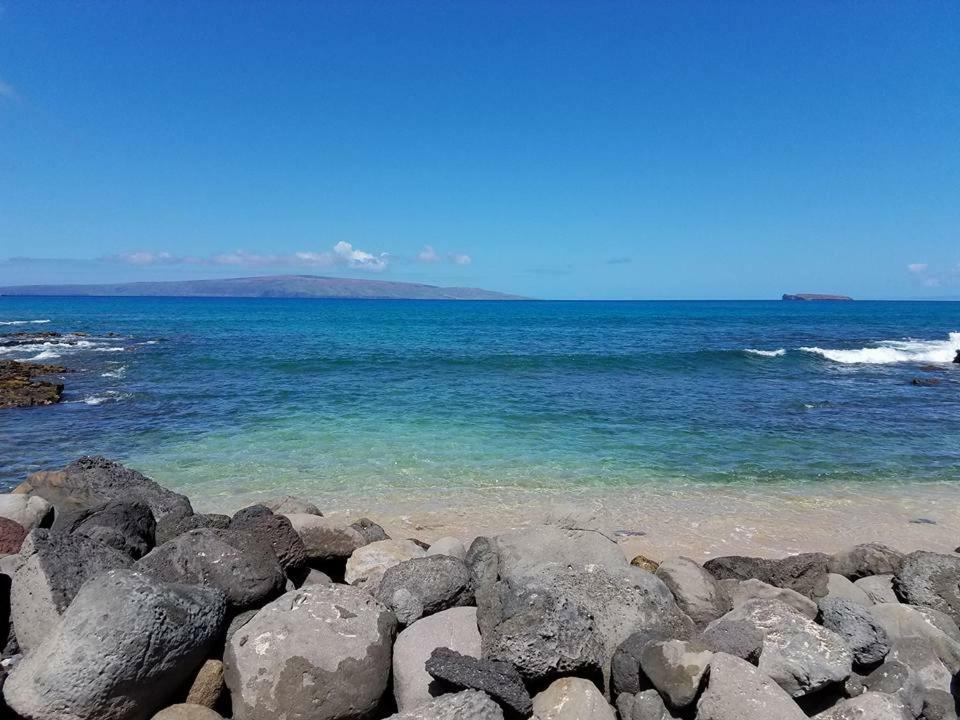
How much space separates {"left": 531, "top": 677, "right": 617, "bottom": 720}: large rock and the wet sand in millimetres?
4731

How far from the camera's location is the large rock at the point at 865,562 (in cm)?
757

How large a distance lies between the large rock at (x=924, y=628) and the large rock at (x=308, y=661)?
4315 mm

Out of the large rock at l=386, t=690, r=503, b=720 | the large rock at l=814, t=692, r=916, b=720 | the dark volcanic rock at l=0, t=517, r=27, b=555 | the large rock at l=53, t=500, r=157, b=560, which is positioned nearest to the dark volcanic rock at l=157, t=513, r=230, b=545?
the large rock at l=53, t=500, r=157, b=560

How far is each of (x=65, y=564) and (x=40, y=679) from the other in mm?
1254

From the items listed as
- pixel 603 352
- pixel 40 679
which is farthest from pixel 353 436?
pixel 603 352

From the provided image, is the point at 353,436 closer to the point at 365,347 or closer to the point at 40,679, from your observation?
the point at 40,679

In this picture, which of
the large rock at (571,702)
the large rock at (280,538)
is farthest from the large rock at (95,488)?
the large rock at (571,702)

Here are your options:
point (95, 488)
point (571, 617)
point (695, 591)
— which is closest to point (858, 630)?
point (695, 591)

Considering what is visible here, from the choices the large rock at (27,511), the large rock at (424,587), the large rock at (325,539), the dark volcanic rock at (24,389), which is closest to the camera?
the large rock at (424,587)

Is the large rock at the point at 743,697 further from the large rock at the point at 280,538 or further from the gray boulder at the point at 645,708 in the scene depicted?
the large rock at the point at 280,538

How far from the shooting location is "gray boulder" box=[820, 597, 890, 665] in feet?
17.1

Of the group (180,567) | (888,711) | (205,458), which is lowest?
(205,458)

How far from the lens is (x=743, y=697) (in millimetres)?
4367

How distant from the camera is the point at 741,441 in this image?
16.0m
